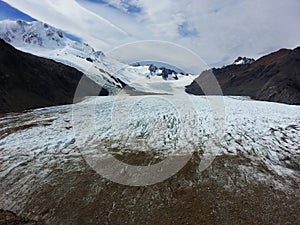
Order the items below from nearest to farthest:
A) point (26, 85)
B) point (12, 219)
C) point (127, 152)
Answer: point (12, 219), point (127, 152), point (26, 85)

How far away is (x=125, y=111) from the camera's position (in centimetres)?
1964

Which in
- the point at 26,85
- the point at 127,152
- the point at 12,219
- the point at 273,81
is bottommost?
the point at 12,219

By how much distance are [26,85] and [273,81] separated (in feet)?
257

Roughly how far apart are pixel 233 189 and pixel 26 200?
8.05m

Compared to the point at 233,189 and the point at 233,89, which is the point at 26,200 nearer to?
the point at 233,189

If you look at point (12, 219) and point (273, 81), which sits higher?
point (273, 81)

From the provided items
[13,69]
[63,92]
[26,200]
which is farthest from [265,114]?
[63,92]

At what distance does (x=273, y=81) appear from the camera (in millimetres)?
81750

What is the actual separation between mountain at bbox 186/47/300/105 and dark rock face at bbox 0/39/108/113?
58.5m

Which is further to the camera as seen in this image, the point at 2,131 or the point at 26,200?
the point at 2,131

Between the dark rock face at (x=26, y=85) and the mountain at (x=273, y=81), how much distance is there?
192 ft

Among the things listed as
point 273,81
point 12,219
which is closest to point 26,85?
point 12,219

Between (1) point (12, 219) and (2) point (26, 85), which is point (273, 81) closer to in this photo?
(2) point (26, 85)

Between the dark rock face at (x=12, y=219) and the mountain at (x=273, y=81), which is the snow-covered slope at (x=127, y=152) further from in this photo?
the mountain at (x=273, y=81)
